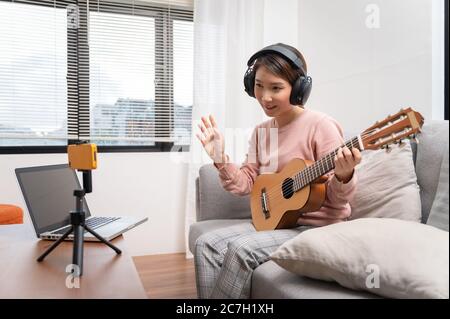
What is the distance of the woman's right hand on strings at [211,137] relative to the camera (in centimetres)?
118

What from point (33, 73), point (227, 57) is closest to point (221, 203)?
point (227, 57)

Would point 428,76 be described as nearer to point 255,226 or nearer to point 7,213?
point 255,226

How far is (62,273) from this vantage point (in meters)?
0.77

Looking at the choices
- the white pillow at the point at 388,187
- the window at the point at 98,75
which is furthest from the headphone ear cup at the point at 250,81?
the window at the point at 98,75

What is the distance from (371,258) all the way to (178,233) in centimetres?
185

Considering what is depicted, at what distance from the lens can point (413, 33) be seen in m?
1.14

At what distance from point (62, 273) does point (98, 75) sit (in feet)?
5.70

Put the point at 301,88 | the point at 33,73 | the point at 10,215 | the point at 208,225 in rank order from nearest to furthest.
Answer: the point at 301,88 < the point at 208,225 < the point at 10,215 < the point at 33,73

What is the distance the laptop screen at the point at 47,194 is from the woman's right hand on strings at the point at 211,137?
0.42m

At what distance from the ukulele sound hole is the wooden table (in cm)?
48

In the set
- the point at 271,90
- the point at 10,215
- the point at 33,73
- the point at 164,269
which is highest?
the point at 33,73

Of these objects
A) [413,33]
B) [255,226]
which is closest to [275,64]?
[413,33]

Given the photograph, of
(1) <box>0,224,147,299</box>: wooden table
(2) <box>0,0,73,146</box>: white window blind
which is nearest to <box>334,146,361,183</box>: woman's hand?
(1) <box>0,224,147,299</box>: wooden table

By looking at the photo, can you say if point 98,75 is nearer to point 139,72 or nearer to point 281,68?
point 139,72
